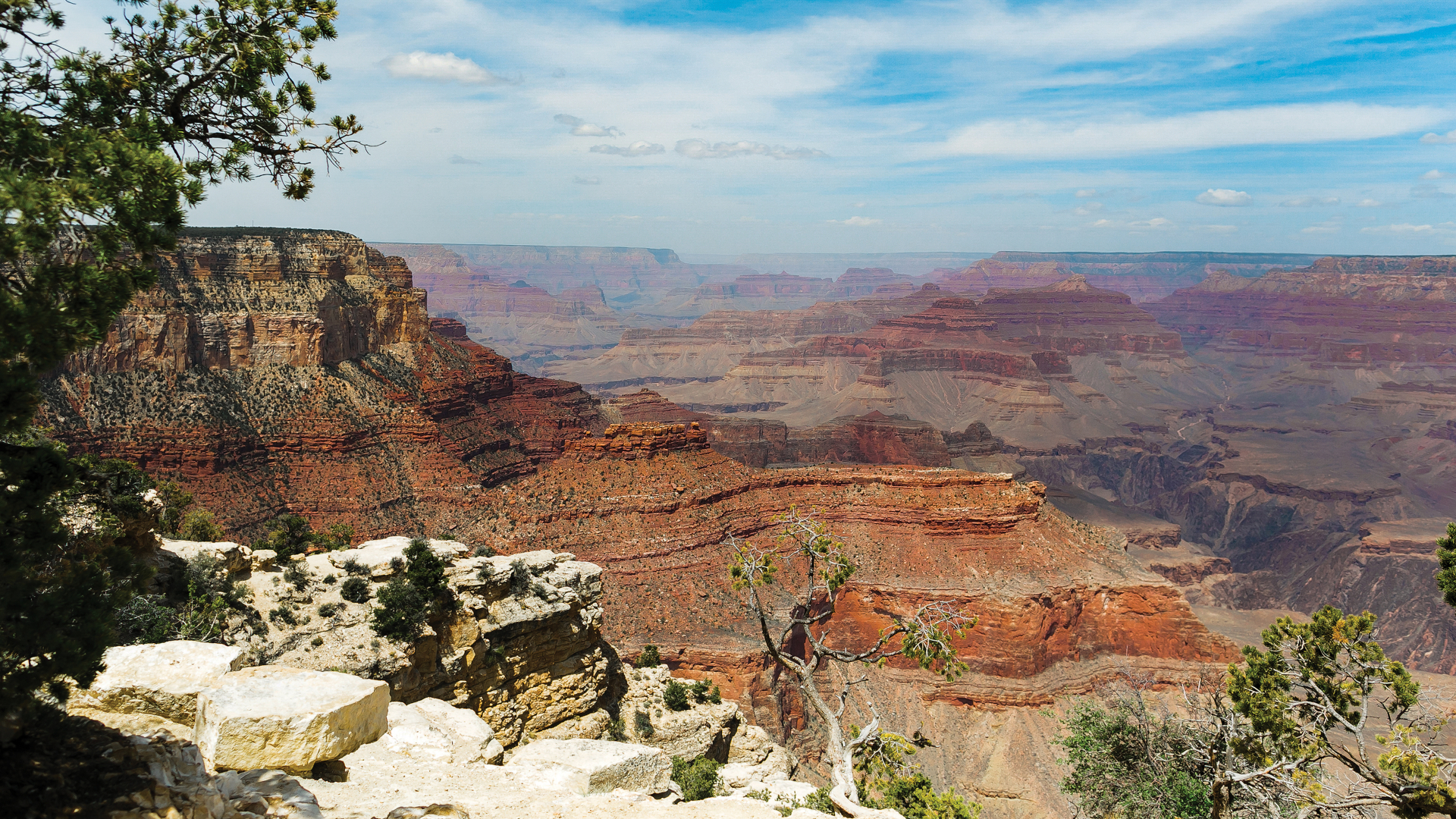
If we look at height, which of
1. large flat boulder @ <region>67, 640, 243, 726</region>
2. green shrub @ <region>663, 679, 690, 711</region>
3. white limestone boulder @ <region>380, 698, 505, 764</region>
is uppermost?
large flat boulder @ <region>67, 640, 243, 726</region>

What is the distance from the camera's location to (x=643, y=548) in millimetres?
50688

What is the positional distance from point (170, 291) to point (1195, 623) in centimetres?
7406

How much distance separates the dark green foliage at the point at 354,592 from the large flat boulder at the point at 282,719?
22.8ft

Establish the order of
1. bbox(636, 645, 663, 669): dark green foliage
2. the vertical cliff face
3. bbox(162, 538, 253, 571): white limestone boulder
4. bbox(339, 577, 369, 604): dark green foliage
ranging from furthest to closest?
the vertical cliff face, bbox(636, 645, 663, 669): dark green foliage, bbox(339, 577, 369, 604): dark green foliage, bbox(162, 538, 253, 571): white limestone boulder

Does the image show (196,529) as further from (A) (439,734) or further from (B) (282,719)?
(B) (282,719)

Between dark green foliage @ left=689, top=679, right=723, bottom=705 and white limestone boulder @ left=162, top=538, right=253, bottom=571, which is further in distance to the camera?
dark green foliage @ left=689, top=679, right=723, bottom=705

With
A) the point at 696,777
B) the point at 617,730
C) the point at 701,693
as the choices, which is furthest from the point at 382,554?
the point at 701,693

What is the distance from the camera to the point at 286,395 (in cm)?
5694

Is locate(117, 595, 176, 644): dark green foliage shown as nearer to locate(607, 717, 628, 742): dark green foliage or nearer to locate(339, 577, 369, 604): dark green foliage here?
locate(339, 577, 369, 604): dark green foliage

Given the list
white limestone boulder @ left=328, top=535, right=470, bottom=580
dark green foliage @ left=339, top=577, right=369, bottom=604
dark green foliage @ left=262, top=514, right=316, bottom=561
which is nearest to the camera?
dark green foliage @ left=339, top=577, right=369, bottom=604

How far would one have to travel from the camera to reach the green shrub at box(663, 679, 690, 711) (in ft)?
98.2

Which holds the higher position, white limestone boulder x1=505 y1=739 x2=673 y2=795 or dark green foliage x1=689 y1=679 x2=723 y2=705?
white limestone boulder x1=505 y1=739 x2=673 y2=795

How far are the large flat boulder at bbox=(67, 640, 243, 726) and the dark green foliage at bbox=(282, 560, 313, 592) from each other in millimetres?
6643

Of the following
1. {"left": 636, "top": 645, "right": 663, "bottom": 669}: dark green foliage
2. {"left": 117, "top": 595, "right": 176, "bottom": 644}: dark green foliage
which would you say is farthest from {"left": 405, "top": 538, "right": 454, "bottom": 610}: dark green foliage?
{"left": 636, "top": 645, "right": 663, "bottom": 669}: dark green foliage
